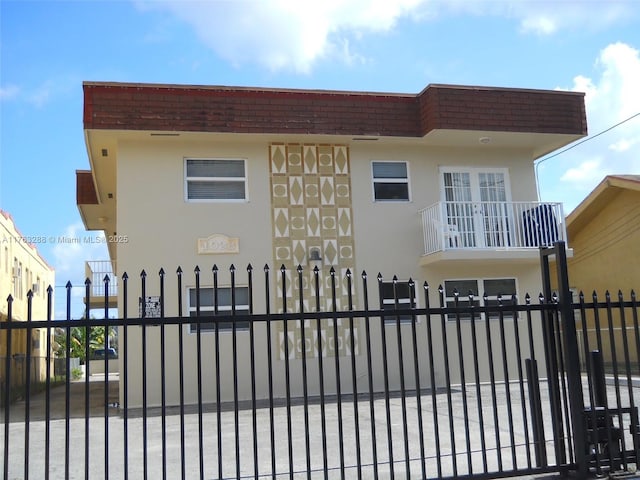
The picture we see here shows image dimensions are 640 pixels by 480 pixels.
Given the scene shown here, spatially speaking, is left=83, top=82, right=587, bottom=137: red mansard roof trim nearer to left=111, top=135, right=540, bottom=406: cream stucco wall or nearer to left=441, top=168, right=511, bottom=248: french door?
left=111, top=135, right=540, bottom=406: cream stucco wall

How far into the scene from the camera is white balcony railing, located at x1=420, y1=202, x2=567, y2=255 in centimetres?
1466

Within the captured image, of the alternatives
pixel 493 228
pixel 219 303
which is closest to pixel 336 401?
pixel 219 303

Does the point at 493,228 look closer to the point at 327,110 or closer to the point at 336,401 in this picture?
the point at 327,110

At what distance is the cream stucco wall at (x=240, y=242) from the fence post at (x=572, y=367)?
335 inches

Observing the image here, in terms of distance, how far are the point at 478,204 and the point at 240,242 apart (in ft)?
18.5

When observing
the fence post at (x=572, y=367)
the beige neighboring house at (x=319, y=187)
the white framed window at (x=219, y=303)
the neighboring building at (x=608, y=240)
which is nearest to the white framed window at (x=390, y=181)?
the beige neighboring house at (x=319, y=187)

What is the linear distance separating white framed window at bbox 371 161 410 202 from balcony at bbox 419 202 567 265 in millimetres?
720

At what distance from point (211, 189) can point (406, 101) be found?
16.4 feet

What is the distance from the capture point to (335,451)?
757 cm

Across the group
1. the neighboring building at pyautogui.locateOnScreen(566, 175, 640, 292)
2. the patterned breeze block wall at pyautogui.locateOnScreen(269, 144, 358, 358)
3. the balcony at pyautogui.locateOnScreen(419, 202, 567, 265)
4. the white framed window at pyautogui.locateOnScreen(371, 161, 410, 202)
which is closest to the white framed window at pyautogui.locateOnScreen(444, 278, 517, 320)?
the balcony at pyautogui.locateOnScreen(419, 202, 567, 265)

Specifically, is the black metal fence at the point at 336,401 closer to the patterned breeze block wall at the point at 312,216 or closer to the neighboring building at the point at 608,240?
the patterned breeze block wall at the point at 312,216

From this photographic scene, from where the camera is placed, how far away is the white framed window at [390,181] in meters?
15.3

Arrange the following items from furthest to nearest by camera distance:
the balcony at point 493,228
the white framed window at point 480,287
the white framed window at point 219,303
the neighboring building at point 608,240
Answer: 1. the neighboring building at point 608,240
2. the white framed window at point 480,287
3. the balcony at point 493,228
4. the white framed window at point 219,303

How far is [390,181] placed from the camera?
15.4 meters
